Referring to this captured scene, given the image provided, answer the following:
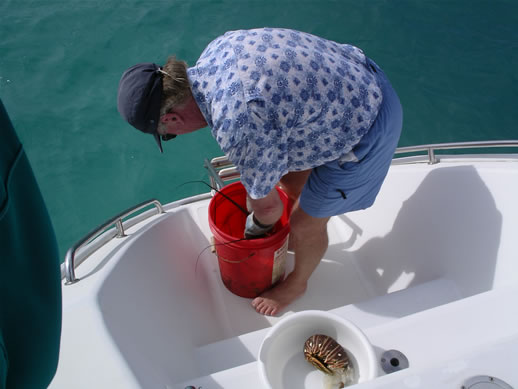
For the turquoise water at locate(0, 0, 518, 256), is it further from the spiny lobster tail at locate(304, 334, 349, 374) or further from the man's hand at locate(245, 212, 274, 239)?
the spiny lobster tail at locate(304, 334, 349, 374)

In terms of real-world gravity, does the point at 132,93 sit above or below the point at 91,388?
above

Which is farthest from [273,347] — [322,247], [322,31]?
[322,31]

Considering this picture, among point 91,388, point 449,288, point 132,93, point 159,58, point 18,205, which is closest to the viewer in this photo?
point 18,205

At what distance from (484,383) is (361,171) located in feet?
2.59

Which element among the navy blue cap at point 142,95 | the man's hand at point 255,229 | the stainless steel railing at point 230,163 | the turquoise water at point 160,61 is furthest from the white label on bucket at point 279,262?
the turquoise water at point 160,61

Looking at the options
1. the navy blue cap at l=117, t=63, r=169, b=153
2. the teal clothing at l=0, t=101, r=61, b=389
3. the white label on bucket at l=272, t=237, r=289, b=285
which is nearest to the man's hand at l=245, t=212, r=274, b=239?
the white label on bucket at l=272, t=237, r=289, b=285

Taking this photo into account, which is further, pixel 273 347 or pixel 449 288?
pixel 449 288

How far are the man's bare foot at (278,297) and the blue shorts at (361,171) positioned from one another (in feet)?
1.28

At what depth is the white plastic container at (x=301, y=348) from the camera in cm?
102

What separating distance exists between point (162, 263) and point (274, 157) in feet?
2.49

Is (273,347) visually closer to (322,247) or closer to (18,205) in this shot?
(322,247)

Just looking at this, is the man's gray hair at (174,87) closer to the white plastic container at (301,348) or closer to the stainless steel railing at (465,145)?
the white plastic container at (301,348)

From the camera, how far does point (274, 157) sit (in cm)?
110

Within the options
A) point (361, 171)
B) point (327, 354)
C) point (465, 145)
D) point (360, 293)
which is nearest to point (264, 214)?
point (361, 171)
